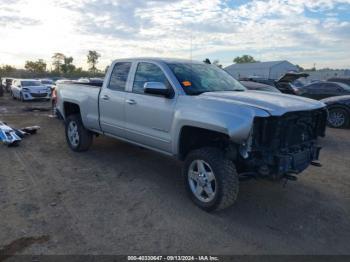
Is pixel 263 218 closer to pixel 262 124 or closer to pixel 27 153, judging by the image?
pixel 262 124

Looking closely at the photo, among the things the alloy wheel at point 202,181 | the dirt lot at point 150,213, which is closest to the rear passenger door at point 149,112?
the alloy wheel at point 202,181

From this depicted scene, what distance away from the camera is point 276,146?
392 cm

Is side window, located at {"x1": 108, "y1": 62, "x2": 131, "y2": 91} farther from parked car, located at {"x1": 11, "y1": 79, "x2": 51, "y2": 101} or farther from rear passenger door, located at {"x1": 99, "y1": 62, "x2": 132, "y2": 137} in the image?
parked car, located at {"x1": 11, "y1": 79, "x2": 51, "y2": 101}

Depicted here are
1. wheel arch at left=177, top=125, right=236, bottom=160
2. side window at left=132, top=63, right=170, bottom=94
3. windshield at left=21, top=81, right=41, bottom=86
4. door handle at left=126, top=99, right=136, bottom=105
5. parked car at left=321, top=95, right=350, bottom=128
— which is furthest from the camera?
windshield at left=21, top=81, right=41, bottom=86

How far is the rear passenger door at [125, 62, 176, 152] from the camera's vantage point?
15.4ft

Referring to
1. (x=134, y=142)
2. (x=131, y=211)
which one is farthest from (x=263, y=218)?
(x=134, y=142)

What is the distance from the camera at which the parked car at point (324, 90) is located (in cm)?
1512

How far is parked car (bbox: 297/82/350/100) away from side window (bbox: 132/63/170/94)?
11455 millimetres

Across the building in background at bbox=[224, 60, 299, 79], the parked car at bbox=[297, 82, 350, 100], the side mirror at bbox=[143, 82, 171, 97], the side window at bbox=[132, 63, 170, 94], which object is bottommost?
the building in background at bbox=[224, 60, 299, 79]

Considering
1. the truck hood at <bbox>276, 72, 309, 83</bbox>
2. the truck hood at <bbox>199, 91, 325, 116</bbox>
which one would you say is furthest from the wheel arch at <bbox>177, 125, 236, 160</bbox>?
the truck hood at <bbox>276, 72, 309, 83</bbox>

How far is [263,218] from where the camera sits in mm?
4168

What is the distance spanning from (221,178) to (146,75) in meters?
2.12

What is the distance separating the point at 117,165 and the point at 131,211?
6.71 feet

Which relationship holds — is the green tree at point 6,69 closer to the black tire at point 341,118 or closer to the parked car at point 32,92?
the parked car at point 32,92
